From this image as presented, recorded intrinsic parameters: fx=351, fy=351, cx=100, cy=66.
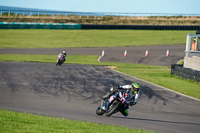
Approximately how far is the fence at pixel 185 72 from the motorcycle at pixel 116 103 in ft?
36.9

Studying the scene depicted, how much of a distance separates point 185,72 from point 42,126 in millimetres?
16309

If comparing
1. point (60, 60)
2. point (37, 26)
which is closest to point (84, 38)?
point (37, 26)

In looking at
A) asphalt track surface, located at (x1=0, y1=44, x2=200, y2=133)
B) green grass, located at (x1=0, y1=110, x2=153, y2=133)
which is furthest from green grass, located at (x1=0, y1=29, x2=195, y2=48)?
green grass, located at (x1=0, y1=110, x2=153, y2=133)

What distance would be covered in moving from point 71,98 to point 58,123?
19.9 ft

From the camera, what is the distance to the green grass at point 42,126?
9.70m

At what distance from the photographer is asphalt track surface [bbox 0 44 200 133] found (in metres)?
13.2

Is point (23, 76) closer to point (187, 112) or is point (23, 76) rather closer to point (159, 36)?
point (187, 112)

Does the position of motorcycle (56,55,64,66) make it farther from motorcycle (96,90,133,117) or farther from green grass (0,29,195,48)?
green grass (0,29,195,48)

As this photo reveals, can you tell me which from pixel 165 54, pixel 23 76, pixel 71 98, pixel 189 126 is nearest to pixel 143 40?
pixel 165 54

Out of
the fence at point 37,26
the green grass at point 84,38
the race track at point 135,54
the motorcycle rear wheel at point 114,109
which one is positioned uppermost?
the fence at point 37,26

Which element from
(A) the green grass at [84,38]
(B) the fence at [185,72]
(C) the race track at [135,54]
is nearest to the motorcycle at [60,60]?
(C) the race track at [135,54]

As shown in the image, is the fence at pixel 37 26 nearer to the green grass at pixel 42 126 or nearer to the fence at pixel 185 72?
the fence at pixel 185 72

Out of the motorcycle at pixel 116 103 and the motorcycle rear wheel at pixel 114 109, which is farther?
the motorcycle rear wheel at pixel 114 109

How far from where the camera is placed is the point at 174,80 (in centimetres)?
2439
